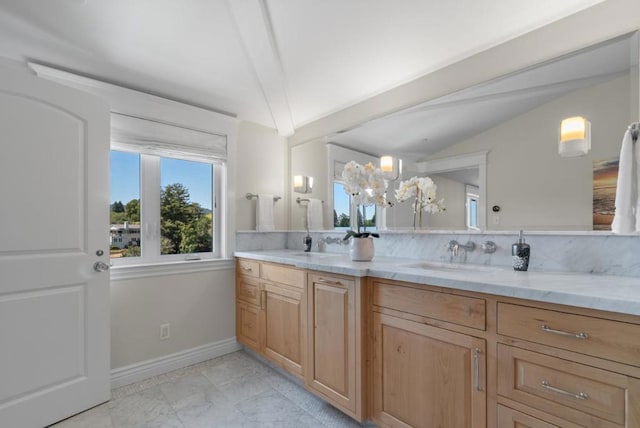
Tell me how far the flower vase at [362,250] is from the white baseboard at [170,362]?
5.13 ft

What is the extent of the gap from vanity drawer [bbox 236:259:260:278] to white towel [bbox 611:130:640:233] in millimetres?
2181

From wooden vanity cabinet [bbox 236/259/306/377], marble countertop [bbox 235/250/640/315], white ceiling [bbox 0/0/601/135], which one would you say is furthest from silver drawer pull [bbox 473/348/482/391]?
white ceiling [bbox 0/0/601/135]

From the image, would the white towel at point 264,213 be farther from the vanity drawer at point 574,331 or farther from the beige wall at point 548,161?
the vanity drawer at point 574,331

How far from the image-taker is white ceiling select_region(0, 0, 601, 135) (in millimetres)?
1648

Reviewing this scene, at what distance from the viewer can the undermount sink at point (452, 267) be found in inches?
62.6

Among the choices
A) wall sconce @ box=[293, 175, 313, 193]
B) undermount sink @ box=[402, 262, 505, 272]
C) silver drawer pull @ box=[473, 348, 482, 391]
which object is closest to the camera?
silver drawer pull @ box=[473, 348, 482, 391]

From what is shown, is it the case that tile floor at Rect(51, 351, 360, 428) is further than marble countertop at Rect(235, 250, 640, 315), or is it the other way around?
tile floor at Rect(51, 351, 360, 428)

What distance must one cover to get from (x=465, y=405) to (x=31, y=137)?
2.60 metres

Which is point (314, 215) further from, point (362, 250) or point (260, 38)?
point (260, 38)

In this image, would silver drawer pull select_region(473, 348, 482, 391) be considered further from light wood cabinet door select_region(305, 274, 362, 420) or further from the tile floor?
the tile floor

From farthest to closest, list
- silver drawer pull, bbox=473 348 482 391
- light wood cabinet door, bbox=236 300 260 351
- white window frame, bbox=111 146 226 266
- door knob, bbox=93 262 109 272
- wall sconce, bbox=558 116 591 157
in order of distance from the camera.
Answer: light wood cabinet door, bbox=236 300 260 351 < white window frame, bbox=111 146 226 266 < door knob, bbox=93 262 109 272 < wall sconce, bbox=558 116 591 157 < silver drawer pull, bbox=473 348 482 391

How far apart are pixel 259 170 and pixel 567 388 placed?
105 inches

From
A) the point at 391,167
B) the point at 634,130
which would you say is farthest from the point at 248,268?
the point at 634,130

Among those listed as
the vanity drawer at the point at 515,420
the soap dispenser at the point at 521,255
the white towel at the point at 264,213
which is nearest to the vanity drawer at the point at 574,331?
the vanity drawer at the point at 515,420
